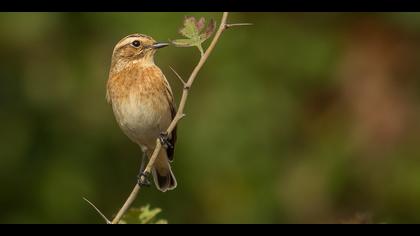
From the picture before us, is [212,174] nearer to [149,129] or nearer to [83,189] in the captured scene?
[83,189]

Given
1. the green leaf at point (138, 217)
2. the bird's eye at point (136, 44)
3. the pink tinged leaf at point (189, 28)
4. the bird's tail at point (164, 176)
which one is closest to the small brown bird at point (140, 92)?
the bird's eye at point (136, 44)

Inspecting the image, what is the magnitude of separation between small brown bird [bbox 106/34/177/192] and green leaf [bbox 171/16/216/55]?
221 centimetres

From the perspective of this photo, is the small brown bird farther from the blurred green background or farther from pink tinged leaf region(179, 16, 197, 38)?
the blurred green background

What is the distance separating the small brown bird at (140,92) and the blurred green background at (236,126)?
8.24 ft

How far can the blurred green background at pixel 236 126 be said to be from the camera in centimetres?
899

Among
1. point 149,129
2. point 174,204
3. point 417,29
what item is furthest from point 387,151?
point 149,129

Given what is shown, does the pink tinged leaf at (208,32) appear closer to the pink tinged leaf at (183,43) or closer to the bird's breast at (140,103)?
the pink tinged leaf at (183,43)

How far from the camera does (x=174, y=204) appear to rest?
941cm

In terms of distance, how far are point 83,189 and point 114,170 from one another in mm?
430

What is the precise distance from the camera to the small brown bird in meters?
6.21

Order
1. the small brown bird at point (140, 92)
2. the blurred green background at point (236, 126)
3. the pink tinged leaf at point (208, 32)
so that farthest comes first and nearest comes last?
1. the blurred green background at point (236, 126)
2. the small brown bird at point (140, 92)
3. the pink tinged leaf at point (208, 32)

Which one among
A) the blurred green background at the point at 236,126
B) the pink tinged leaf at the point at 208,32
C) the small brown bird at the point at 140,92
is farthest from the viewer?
the blurred green background at the point at 236,126

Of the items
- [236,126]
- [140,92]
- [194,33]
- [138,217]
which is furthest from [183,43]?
[236,126]

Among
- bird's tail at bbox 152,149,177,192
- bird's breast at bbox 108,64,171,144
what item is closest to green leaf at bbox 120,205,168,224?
bird's breast at bbox 108,64,171,144
